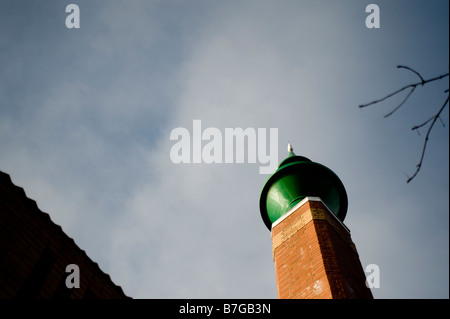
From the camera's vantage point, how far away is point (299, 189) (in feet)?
30.8

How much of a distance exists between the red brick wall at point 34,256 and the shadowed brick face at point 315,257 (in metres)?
3.94

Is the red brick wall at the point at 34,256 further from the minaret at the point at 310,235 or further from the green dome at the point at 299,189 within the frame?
the green dome at the point at 299,189

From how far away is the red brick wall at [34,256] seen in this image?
541 centimetres

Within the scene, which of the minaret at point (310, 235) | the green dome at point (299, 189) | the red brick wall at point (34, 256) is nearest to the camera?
the red brick wall at point (34, 256)

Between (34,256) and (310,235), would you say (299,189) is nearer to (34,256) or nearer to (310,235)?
(310,235)

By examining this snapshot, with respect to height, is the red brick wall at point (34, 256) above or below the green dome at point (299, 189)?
below

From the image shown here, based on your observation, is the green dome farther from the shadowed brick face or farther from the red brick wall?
the red brick wall

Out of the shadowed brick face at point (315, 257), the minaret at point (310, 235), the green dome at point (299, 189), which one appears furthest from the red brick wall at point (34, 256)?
the green dome at point (299, 189)

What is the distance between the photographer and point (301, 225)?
8.01m

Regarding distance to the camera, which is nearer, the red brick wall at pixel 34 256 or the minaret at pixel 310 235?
the red brick wall at pixel 34 256

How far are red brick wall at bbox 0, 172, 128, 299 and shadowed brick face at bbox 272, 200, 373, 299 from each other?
3944 millimetres
